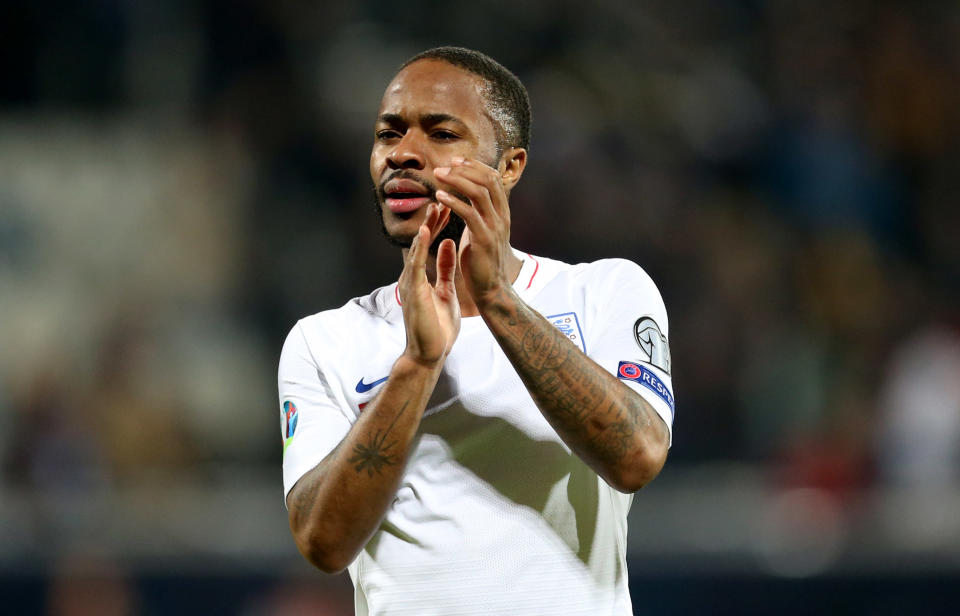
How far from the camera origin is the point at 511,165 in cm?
294

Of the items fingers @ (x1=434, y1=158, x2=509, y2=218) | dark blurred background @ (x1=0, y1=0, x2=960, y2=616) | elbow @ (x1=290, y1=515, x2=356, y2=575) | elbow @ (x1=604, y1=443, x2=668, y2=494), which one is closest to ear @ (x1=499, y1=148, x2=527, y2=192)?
fingers @ (x1=434, y1=158, x2=509, y2=218)

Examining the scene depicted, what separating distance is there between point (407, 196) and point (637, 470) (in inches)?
30.7

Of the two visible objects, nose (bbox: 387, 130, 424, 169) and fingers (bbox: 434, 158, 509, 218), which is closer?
fingers (bbox: 434, 158, 509, 218)

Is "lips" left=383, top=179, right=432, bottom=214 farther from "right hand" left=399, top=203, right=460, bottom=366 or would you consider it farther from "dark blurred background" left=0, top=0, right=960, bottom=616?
"dark blurred background" left=0, top=0, right=960, bottom=616

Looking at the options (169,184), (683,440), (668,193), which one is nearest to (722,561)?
(683,440)

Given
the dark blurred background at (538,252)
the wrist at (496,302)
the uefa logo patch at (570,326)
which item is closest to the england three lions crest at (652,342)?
the uefa logo patch at (570,326)

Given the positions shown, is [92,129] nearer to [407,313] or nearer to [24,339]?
[24,339]

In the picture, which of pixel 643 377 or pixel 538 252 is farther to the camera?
pixel 538 252

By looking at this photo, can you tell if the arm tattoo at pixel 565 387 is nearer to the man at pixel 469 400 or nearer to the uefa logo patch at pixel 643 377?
the man at pixel 469 400

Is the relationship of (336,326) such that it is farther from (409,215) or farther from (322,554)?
(322,554)

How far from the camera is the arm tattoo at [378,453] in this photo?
2430 mm

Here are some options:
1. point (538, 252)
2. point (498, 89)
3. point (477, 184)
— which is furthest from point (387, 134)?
point (538, 252)

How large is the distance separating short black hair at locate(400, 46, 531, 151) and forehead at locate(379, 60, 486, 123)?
0.07 feet

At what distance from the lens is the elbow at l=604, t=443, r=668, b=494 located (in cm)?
238
